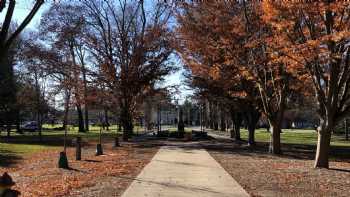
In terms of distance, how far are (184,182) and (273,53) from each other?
843 cm

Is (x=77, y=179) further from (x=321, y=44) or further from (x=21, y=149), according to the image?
(x=21, y=149)

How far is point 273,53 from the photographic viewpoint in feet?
67.7

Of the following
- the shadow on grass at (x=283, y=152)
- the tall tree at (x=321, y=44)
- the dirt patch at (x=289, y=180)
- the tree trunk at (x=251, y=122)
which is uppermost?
the tall tree at (x=321, y=44)

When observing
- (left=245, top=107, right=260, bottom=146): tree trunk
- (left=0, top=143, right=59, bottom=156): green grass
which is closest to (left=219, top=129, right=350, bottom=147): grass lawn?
(left=245, top=107, right=260, bottom=146): tree trunk

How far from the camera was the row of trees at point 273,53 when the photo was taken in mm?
17578

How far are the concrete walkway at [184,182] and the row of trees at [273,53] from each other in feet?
13.6

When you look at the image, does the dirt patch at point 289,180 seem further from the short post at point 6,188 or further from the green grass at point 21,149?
the green grass at point 21,149

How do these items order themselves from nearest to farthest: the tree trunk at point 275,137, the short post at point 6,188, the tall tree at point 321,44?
1. the short post at point 6,188
2. the tall tree at point 321,44
3. the tree trunk at point 275,137

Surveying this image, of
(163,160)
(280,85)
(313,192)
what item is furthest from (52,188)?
(280,85)

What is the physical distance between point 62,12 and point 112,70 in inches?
257

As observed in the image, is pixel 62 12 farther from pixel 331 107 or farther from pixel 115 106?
pixel 331 107

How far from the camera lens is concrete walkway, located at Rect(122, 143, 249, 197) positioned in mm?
12030

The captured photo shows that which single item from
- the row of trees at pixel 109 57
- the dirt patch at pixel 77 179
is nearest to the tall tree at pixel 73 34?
the row of trees at pixel 109 57

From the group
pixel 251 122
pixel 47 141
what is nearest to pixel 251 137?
pixel 251 122
